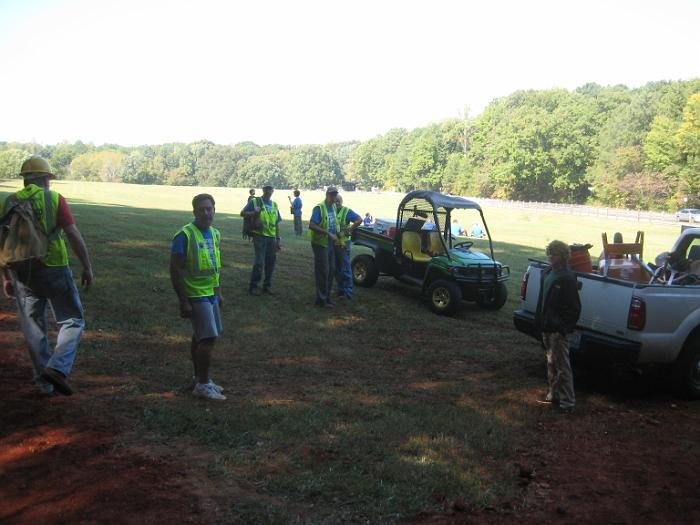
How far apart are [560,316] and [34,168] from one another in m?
5.06

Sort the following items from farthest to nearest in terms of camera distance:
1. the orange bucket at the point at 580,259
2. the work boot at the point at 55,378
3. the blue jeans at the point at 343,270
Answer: the blue jeans at the point at 343,270 < the orange bucket at the point at 580,259 < the work boot at the point at 55,378

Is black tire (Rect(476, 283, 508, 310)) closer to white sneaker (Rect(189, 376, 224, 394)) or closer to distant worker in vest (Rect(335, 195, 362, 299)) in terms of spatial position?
distant worker in vest (Rect(335, 195, 362, 299))

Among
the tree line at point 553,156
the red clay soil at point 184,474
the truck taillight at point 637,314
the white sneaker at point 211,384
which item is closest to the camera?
the red clay soil at point 184,474

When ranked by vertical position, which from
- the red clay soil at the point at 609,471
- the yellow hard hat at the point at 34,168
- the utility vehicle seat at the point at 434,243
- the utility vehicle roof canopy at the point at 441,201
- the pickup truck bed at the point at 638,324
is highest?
the yellow hard hat at the point at 34,168

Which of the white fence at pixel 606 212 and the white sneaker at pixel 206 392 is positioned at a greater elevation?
the white fence at pixel 606 212

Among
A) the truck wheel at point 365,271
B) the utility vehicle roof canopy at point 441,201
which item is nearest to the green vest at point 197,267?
the utility vehicle roof canopy at point 441,201

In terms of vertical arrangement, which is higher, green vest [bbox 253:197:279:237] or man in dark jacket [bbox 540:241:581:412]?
green vest [bbox 253:197:279:237]

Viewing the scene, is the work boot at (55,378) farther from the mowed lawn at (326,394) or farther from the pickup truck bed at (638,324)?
the pickup truck bed at (638,324)

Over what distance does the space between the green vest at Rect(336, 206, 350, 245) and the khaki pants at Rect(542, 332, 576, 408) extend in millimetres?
5146

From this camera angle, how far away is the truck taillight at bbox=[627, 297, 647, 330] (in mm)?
6352

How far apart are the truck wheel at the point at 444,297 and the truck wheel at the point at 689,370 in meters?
4.29

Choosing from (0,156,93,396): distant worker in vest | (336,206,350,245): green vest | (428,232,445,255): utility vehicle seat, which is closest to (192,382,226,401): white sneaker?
(0,156,93,396): distant worker in vest

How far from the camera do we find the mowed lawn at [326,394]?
4234 millimetres

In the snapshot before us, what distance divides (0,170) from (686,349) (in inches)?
3376
